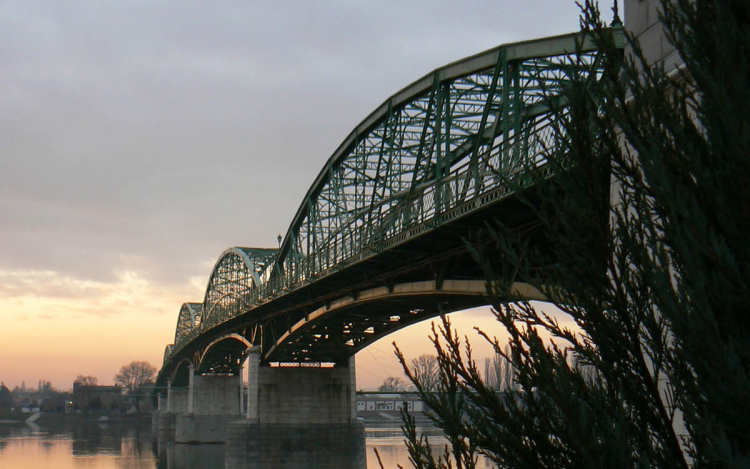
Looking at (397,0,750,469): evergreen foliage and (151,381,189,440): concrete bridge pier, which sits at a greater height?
(397,0,750,469): evergreen foliage

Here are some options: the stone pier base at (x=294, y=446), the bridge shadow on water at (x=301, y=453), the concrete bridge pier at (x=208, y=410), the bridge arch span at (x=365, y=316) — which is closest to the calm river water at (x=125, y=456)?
the bridge shadow on water at (x=301, y=453)

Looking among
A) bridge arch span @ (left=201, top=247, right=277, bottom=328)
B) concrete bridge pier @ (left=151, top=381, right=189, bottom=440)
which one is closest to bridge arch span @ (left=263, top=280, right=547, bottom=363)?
bridge arch span @ (left=201, top=247, right=277, bottom=328)

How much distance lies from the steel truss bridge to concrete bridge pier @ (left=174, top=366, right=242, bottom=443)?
87.9 ft

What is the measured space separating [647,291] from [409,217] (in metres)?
20.9

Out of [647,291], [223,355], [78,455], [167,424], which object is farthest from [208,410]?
[647,291]

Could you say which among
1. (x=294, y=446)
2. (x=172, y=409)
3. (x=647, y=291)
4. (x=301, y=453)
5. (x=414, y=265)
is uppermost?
(x=414, y=265)

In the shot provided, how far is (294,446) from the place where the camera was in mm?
49719

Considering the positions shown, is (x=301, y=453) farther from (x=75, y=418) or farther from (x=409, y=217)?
(x=75, y=418)

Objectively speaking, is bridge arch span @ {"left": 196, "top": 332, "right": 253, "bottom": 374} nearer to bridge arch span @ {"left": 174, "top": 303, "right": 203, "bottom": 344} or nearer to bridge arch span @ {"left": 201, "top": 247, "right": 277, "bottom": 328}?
bridge arch span @ {"left": 201, "top": 247, "right": 277, "bottom": 328}

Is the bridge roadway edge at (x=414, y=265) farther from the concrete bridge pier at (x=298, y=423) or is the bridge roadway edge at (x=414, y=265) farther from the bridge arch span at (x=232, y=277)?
the bridge arch span at (x=232, y=277)

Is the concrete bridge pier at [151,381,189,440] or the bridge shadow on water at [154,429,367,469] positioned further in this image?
the concrete bridge pier at [151,381,189,440]

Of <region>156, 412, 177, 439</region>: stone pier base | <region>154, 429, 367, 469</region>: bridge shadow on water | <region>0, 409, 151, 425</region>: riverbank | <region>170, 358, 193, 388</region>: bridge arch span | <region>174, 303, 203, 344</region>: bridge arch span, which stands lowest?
<region>0, 409, 151, 425</region>: riverbank

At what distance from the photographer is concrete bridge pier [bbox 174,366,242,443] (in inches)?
3469

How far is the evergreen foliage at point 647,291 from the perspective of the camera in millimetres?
4949
